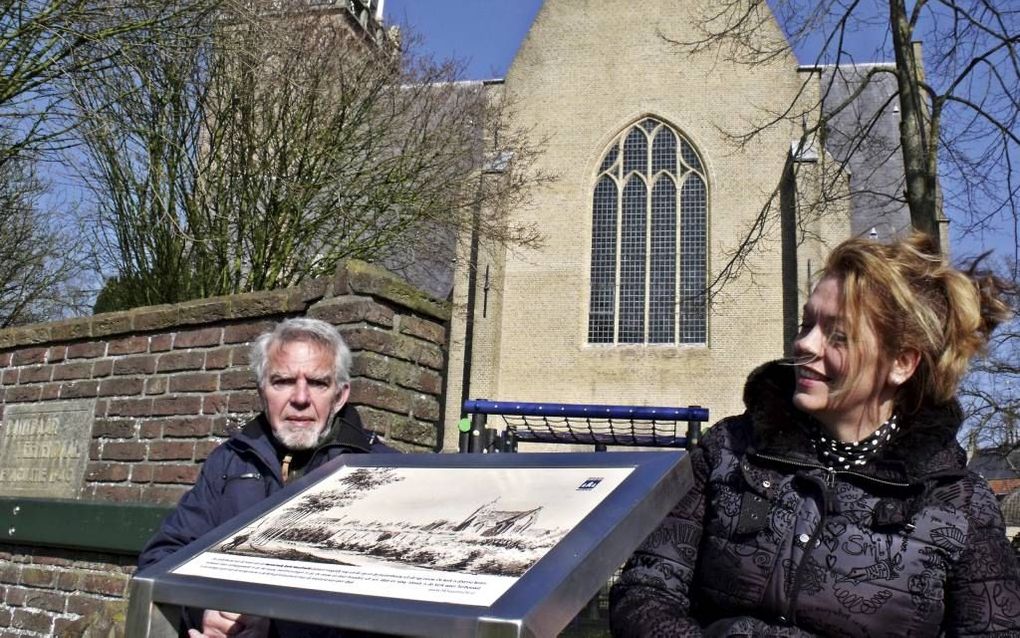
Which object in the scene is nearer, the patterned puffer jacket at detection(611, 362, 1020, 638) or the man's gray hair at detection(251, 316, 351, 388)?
the patterned puffer jacket at detection(611, 362, 1020, 638)

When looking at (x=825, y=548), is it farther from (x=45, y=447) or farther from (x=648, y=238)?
(x=648, y=238)

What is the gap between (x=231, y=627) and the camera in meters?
2.13

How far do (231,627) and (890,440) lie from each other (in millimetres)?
1626

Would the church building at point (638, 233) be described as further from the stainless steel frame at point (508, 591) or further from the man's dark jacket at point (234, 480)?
the stainless steel frame at point (508, 591)

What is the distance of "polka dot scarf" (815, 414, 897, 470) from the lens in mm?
1941

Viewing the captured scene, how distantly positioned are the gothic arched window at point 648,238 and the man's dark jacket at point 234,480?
17.5 m

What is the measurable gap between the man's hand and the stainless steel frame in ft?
0.74

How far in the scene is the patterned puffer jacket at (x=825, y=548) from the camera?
1764 millimetres

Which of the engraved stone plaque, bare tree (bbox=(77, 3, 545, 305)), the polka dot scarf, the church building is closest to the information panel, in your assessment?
the polka dot scarf

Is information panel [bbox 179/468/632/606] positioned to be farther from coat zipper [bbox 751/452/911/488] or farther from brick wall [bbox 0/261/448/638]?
brick wall [bbox 0/261/448/638]

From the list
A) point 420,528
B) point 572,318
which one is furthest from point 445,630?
point 572,318

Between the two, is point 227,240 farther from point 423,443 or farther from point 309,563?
point 309,563

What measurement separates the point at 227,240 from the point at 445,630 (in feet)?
30.5

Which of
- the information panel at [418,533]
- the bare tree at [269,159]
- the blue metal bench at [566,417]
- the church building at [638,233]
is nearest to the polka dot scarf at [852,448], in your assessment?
the information panel at [418,533]
